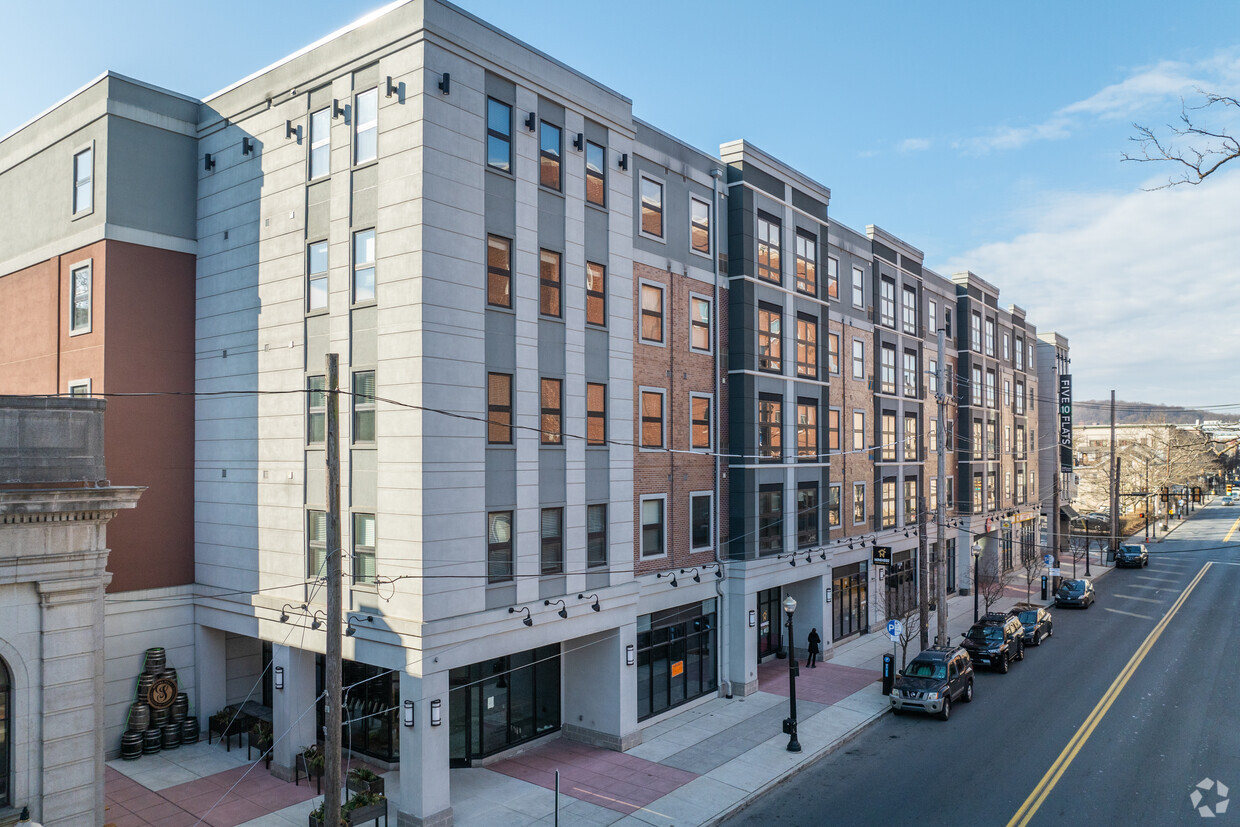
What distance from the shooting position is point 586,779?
19000 millimetres

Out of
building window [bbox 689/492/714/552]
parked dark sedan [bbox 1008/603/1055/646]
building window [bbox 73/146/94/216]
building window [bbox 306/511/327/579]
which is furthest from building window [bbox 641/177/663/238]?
parked dark sedan [bbox 1008/603/1055/646]

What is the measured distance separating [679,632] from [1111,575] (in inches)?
1704

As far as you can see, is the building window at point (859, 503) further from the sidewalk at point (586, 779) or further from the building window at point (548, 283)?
the building window at point (548, 283)

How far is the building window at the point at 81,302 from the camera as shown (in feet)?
69.6

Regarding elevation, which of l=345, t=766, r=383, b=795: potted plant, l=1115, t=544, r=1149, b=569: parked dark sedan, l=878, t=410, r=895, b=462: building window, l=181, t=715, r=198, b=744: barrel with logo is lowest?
l=1115, t=544, r=1149, b=569: parked dark sedan

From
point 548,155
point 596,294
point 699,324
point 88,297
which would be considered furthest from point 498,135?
point 88,297

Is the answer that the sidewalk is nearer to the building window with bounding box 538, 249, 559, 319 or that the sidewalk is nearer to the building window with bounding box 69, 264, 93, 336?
the building window with bounding box 538, 249, 559, 319

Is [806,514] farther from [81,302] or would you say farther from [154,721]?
[81,302]

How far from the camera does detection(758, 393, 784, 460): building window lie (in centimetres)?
2792

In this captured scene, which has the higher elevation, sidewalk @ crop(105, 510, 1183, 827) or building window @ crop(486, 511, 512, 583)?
building window @ crop(486, 511, 512, 583)

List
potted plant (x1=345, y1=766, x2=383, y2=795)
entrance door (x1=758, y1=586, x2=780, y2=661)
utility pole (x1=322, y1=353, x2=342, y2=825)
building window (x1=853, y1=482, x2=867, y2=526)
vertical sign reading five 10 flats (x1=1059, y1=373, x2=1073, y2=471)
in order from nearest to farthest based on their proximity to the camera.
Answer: utility pole (x1=322, y1=353, x2=342, y2=825) → potted plant (x1=345, y1=766, x2=383, y2=795) → entrance door (x1=758, y1=586, x2=780, y2=661) → building window (x1=853, y1=482, x2=867, y2=526) → vertical sign reading five 10 flats (x1=1059, y1=373, x2=1073, y2=471)

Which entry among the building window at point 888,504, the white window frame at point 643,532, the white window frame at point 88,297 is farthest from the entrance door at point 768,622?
the white window frame at point 88,297

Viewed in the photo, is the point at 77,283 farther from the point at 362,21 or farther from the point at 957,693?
the point at 957,693

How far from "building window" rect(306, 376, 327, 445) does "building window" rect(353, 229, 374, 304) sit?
264cm
